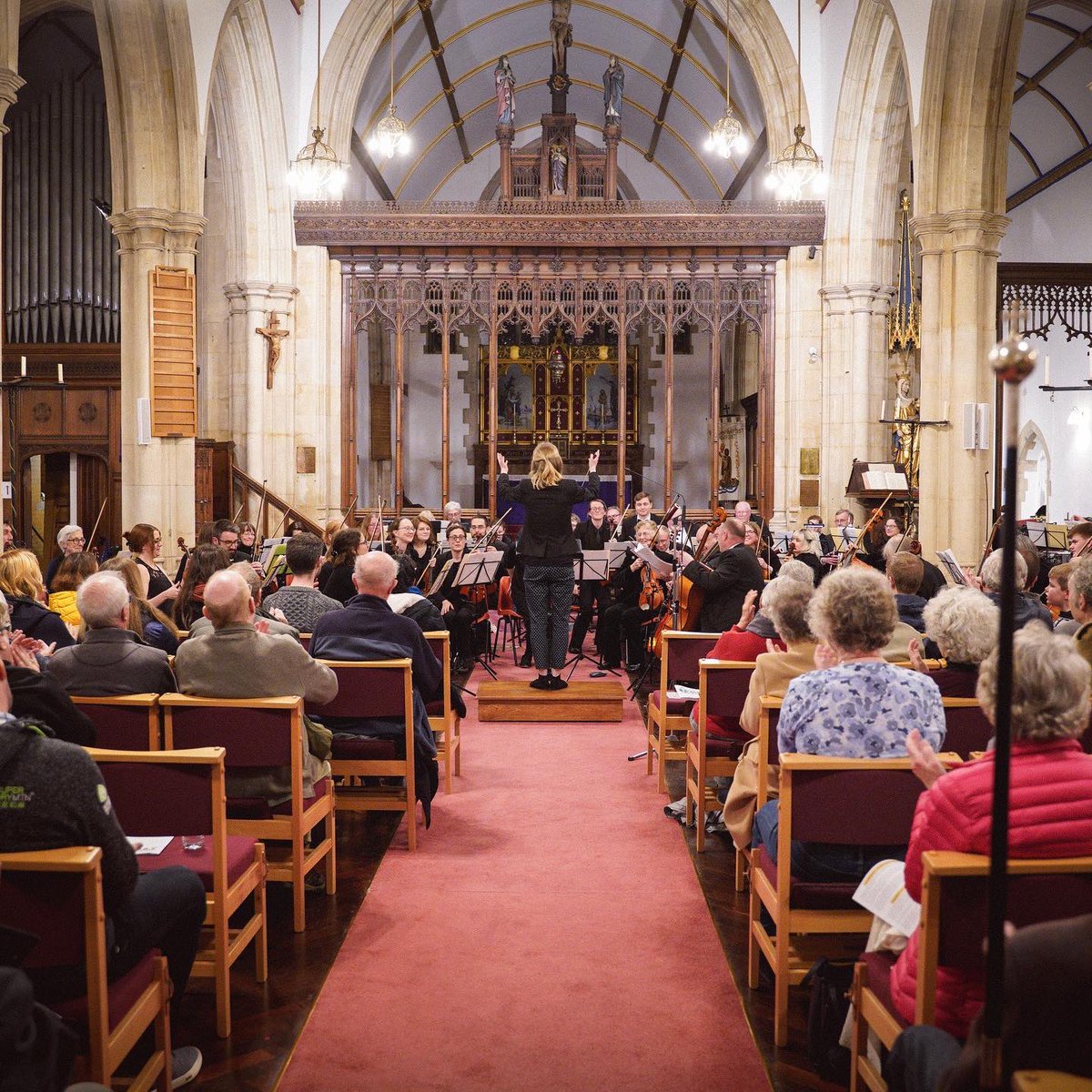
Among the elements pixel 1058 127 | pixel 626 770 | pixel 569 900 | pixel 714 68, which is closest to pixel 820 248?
pixel 714 68

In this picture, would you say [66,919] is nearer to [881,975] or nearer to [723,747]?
[881,975]

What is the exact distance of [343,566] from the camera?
5785 millimetres

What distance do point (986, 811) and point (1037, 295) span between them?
1149 centimetres

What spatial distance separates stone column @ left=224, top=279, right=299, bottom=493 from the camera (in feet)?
39.1

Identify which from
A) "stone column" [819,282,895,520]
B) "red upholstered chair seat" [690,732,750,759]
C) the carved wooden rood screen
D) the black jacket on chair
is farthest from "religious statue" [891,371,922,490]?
"red upholstered chair seat" [690,732,750,759]

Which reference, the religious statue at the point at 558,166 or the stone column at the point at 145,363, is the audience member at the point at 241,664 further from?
the religious statue at the point at 558,166

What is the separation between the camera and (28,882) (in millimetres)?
1928

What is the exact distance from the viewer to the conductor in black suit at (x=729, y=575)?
554cm

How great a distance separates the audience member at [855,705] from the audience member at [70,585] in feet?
10.6

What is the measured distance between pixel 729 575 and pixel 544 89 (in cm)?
1511

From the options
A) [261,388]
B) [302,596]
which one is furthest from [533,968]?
[261,388]

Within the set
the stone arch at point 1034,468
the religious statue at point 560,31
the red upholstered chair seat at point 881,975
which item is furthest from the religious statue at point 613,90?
the red upholstered chair seat at point 881,975

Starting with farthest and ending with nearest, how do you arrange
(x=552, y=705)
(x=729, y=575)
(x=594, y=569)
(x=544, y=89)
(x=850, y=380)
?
(x=544, y=89) → (x=850, y=380) → (x=594, y=569) → (x=552, y=705) → (x=729, y=575)

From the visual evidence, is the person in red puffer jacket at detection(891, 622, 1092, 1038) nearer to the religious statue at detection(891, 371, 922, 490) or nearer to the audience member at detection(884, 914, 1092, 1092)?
the audience member at detection(884, 914, 1092, 1092)
